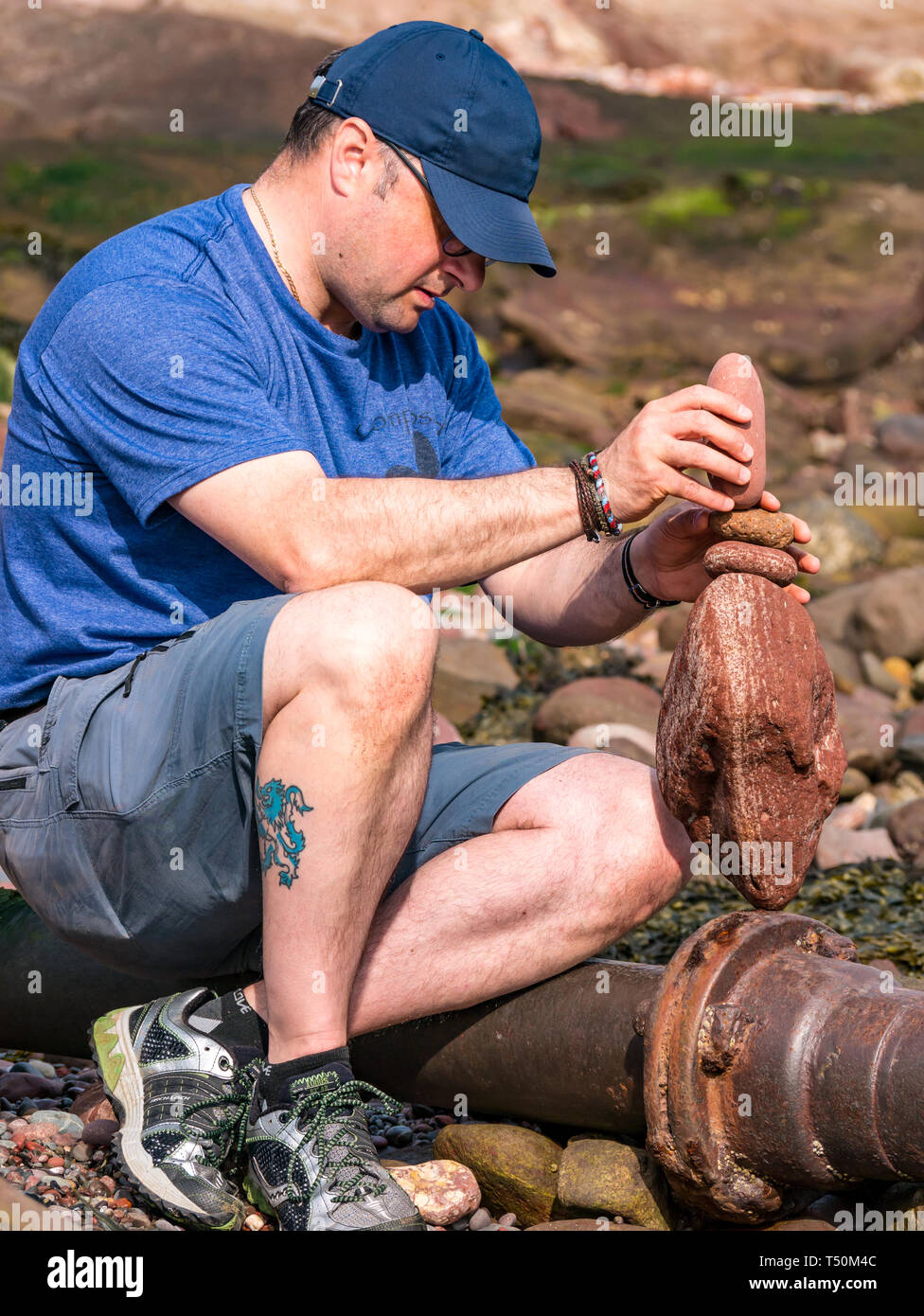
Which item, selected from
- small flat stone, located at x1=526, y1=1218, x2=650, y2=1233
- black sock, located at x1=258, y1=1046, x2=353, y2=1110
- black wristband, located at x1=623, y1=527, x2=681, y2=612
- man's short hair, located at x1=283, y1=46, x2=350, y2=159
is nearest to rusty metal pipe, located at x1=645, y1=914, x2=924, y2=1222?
small flat stone, located at x1=526, y1=1218, x2=650, y2=1233

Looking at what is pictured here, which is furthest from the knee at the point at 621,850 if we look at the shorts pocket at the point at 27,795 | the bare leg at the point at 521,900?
the shorts pocket at the point at 27,795

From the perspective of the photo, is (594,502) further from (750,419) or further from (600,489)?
(750,419)

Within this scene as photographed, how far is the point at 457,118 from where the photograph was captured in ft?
11.3

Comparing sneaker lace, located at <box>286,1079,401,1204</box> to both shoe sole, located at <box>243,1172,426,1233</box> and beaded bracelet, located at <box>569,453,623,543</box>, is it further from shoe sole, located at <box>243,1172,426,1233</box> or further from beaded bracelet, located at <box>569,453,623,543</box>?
beaded bracelet, located at <box>569,453,623,543</box>

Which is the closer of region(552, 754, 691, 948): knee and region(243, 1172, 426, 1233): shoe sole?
region(243, 1172, 426, 1233): shoe sole

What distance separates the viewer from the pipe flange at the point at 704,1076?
2891mm

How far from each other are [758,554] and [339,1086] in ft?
4.85

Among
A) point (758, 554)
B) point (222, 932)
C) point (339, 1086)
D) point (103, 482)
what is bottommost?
point (339, 1086)

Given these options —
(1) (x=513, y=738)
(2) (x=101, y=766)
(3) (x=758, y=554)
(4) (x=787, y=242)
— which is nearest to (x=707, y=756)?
(3) (x=758, y=554)

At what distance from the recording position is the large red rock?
307 centimetres

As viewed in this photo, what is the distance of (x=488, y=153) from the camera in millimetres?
3492

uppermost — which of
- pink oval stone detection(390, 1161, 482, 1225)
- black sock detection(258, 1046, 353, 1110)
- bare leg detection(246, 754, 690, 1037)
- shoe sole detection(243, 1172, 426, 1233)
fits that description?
bare leg detection(246, 754, 690, 1037)
